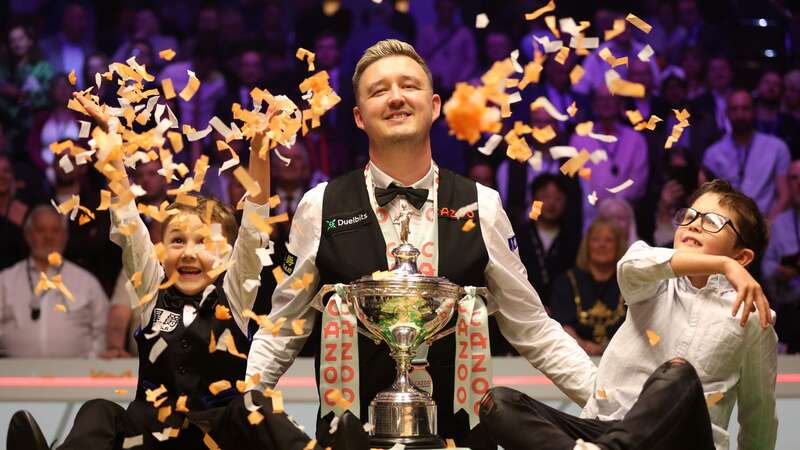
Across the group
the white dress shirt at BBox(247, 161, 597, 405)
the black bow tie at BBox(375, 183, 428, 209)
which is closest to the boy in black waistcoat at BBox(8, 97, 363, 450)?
the white dress shirt at BBox(247, 161, 597, 405)

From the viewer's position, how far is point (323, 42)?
635cm

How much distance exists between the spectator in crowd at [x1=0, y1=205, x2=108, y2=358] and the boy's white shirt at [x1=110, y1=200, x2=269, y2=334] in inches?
98.6

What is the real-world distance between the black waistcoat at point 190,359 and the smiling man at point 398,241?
9cm

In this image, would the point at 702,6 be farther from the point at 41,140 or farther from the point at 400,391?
the point at 400,391

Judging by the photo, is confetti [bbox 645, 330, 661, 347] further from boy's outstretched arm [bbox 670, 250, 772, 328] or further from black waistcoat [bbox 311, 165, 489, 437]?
black waistcoat [bbox 311, 165, 489, 437]

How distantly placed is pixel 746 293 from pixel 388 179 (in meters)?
1.08

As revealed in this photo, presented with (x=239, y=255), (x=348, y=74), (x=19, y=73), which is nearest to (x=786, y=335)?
Answer: (x=348, y=74)

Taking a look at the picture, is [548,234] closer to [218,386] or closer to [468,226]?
[468,226]

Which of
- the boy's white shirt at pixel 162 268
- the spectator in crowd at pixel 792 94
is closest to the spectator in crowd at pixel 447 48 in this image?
the spectator in crowd at pixel 792 94

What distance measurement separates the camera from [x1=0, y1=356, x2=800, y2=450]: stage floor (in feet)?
12.2

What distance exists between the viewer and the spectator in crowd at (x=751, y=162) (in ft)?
19.6

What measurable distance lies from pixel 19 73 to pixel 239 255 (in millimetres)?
3774

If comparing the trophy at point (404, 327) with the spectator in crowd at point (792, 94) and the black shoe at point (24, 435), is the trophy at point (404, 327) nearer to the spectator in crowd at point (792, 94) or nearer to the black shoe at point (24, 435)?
the black shoe at point (24, 435)

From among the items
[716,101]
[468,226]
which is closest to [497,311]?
[468,226]
